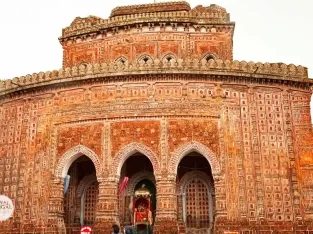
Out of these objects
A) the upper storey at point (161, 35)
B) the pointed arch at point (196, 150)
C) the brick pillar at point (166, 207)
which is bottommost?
the brick pillar at point (166, 207)

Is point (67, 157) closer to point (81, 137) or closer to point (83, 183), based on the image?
point (81, 137)

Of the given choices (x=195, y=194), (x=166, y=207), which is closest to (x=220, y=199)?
(x=195, y=194)

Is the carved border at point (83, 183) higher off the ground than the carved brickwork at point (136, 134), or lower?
lower

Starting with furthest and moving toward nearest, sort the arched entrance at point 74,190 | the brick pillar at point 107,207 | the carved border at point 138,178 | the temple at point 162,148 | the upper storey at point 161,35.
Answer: the upper storey at point 161,35
the carved border at point 138,178
the arched entrance at point 74,190
the temple at point 162,148
the brick pillar at point 107,207

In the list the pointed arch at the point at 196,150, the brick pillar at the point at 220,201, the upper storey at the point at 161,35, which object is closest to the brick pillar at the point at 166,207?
the pointed arch at the point at 196,150

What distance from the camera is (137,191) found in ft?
48.3

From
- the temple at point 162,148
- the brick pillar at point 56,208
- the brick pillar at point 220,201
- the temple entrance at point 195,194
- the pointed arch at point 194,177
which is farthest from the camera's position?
the pointed arch at point 194,177

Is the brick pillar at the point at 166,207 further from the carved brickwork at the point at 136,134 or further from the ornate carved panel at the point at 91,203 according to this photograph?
the ornate carved panel at the point at 91,203

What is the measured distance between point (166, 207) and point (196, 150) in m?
2.23

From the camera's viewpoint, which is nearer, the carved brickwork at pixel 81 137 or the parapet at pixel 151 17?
the carved brickwork at pixel 81 137

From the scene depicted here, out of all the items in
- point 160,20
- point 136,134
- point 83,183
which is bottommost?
point 83,183

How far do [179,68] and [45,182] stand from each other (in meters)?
6.47

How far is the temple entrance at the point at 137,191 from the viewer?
14680mm

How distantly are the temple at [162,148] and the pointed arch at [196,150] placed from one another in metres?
0.03
